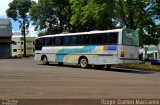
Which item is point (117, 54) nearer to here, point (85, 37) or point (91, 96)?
point (85, 37)

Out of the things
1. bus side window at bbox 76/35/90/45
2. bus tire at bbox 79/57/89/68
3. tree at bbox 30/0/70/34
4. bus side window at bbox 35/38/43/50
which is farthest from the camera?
tree at bbox 30/0/70/34

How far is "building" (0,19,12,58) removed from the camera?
73312 millimetres

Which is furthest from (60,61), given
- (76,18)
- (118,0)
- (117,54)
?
(76,18)

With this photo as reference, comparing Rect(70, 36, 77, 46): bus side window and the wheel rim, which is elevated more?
Rect(70, 36, 77, 46): bus side window

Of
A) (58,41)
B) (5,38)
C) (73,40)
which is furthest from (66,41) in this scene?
(5,38)

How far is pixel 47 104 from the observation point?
11.4 metres

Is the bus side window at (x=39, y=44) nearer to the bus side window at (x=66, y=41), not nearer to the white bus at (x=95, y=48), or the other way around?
the white bus at (x=95, y=48)

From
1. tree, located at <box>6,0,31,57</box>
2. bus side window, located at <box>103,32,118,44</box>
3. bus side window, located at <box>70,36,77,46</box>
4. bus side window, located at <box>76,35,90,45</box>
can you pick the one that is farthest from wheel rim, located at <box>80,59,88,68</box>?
tree, located at <box>6,0,31,57</box>

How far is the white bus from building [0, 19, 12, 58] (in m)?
38.2

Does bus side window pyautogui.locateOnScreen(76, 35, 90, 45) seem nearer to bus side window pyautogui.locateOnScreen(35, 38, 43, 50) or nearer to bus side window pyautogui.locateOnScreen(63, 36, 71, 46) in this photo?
bus side window pyautogui.locateOnScreen(63, 36, 71, 46)

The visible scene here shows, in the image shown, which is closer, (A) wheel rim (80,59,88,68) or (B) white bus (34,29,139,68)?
(B) white bus (34,29,139,68)

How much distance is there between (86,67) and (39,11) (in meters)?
40.1

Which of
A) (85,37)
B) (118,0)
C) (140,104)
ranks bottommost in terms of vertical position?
(140,104)

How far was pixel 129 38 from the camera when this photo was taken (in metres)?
29.6
